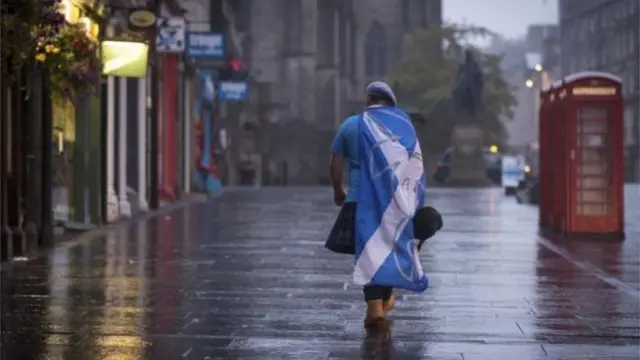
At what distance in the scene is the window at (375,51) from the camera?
9838 cm

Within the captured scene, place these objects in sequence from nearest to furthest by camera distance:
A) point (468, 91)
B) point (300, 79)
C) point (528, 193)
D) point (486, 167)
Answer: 1. point (528, 193)
2. point (468, 91)
3. point (486, 167)
4. point (300, 79)

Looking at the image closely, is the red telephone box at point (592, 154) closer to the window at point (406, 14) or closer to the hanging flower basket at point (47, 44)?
the hanging flower basket at point (47, 44)

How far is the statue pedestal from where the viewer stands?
6106 cm

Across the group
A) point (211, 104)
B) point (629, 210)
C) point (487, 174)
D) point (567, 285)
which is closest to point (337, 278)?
point (567, 285)

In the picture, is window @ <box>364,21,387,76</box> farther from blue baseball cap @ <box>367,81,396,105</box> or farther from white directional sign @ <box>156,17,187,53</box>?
blue baseball cap @ <box>367,81,396,105</box>

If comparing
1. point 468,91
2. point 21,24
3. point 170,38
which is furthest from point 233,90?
point 21,24

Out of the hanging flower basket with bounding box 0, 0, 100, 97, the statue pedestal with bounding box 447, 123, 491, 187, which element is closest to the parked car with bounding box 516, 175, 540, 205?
the statue pedestal with bounding box 447, 123, 491, 187

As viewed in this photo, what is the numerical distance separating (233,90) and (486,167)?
1883 cm

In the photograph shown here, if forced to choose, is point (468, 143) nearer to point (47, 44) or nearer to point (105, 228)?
point (105, 228)

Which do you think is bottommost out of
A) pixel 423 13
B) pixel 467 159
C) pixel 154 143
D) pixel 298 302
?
pixel 298 302

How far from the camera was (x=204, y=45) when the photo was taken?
128 ft

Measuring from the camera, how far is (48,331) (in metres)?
9.63

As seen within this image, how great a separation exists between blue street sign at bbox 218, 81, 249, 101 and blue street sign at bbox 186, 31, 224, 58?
10403mm

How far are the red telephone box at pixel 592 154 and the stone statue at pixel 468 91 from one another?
139 feet
